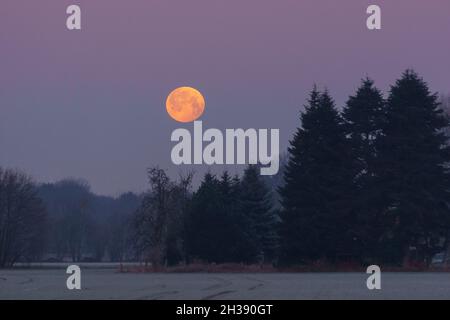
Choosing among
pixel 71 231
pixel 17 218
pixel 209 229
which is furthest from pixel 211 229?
pixel 71 231

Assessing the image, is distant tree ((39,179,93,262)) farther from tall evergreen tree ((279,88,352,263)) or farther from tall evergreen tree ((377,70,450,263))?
tall evergreen tree ((377,70,450,263))

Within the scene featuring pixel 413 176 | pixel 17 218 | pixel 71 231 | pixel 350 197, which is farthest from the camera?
pixel 71 231

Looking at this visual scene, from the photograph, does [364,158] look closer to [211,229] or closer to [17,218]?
[211,229]

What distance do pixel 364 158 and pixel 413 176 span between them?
4.12 metres

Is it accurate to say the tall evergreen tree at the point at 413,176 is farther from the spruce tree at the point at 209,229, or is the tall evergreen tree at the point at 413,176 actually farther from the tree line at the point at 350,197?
the spruce tree at the point at 209,229

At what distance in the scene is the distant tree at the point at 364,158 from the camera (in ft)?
221

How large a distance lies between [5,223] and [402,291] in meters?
72.9

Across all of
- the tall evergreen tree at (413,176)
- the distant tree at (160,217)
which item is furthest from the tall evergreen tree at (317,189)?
the distant tree at (160,217)

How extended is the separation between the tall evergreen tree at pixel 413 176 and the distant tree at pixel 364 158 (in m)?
0.78

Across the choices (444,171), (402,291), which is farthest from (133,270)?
(402,291)

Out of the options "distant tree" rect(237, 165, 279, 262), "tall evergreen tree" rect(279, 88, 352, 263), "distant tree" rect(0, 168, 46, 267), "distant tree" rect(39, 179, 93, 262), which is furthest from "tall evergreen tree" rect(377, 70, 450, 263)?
"distant tree" rect(39, 179, 93, 262)

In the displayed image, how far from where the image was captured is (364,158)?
69.2 m

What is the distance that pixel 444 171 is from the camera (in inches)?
2724
